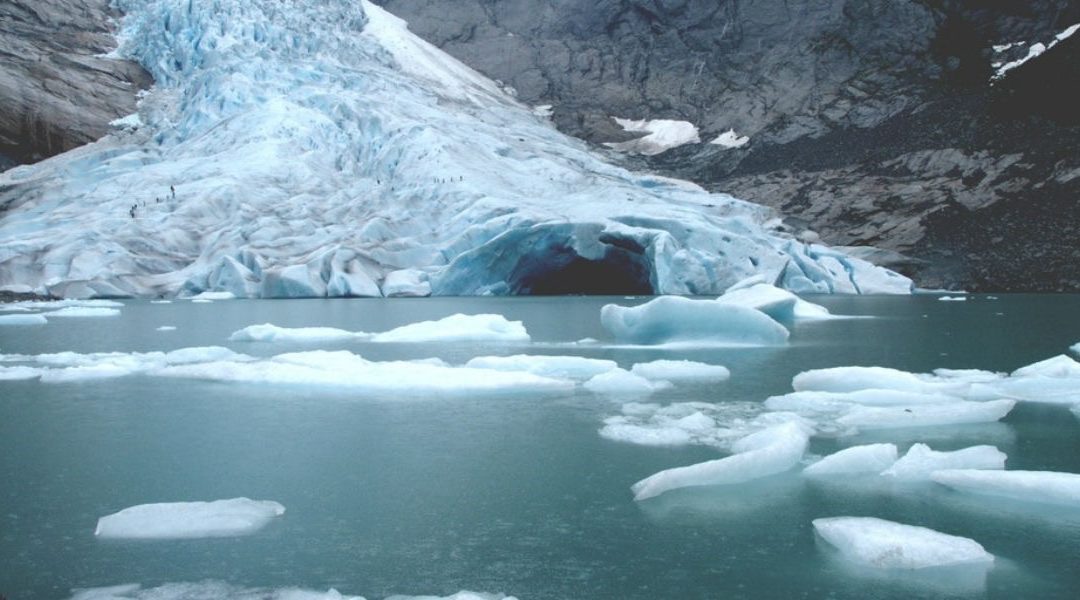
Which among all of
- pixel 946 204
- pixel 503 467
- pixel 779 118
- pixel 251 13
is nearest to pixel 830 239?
pixel 946 204

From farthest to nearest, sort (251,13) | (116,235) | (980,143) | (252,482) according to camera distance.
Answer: (980,143) < (251,13) < (116,235) < (252,482)

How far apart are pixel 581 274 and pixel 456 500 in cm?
2731

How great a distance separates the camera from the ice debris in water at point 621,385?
8617 mm

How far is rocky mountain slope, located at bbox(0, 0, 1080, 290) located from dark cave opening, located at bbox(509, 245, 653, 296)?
960cm

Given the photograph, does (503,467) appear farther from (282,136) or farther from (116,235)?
(282,136)

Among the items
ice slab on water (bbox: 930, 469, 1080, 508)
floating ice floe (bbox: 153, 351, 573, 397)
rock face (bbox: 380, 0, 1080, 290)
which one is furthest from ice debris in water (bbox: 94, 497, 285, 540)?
rock face (bbox: 380, 0, 1080, 290)

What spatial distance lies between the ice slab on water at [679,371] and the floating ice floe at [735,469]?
12.4 feet

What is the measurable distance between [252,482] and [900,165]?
43081 millimetres

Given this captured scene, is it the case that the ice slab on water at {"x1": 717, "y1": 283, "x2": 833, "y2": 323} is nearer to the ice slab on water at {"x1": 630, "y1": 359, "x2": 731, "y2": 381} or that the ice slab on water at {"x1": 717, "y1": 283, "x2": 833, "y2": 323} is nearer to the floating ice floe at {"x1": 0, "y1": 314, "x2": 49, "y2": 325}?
the ice slab on water at {"x1": 630, "y1": 359, "x2": 731, "y2": 381}

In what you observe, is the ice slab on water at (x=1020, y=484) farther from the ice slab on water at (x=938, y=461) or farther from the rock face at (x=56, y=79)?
the rock face at (x=56, y=79)

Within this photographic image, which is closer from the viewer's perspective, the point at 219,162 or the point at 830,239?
the point at 219,162

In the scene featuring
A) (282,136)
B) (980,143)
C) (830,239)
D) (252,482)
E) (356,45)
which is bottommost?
(252,482)

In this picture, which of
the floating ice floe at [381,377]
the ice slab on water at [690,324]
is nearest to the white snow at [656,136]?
the ice slab on water at [690,324]

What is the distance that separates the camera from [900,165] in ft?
141
